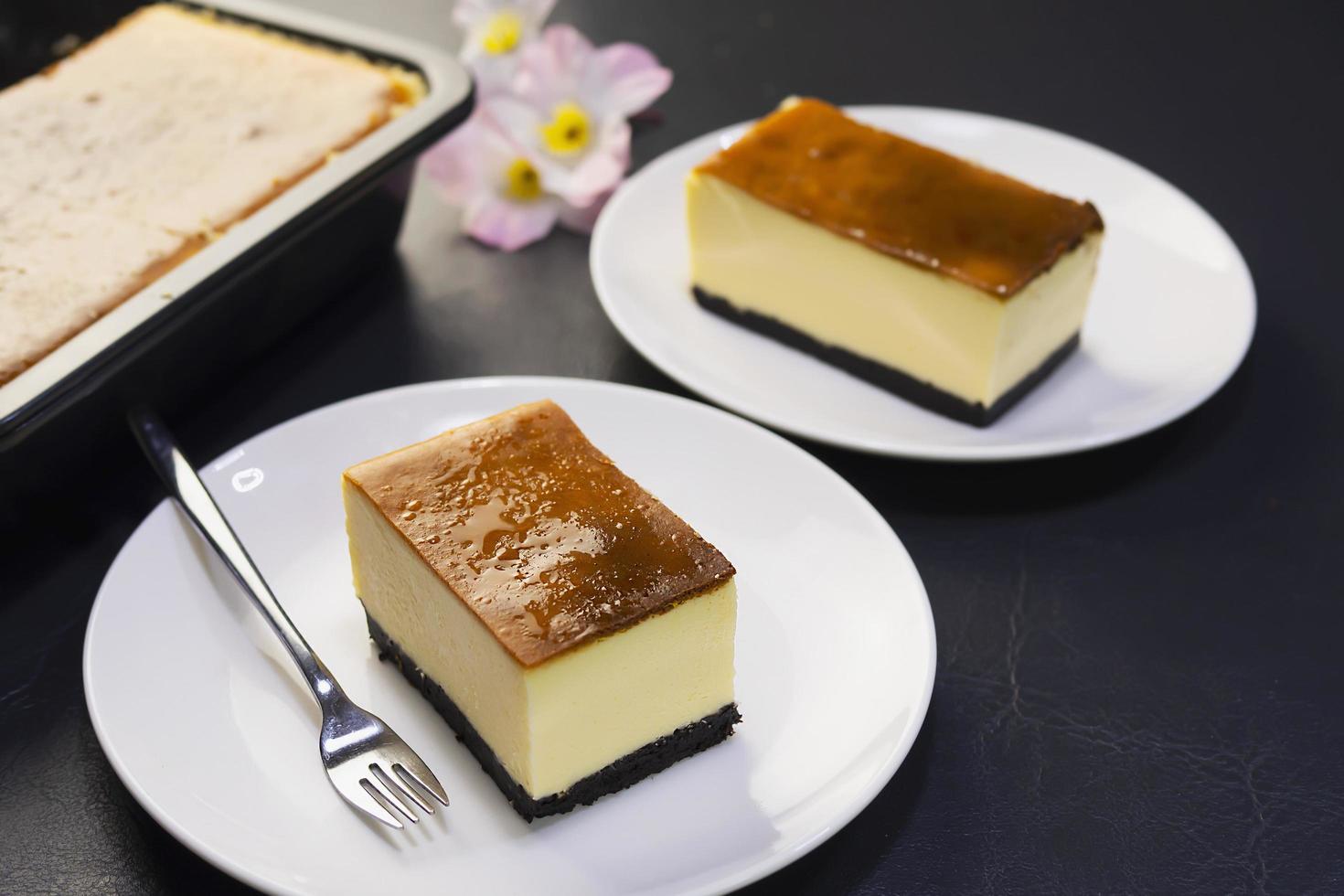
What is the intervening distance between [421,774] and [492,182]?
107 cm

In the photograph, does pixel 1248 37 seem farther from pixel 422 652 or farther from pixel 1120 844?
Answer: pixel 422 652

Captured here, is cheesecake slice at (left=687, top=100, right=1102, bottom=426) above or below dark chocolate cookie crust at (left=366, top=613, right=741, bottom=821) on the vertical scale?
above

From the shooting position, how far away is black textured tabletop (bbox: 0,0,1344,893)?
128 cm

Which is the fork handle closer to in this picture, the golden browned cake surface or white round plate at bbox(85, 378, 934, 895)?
white round plate at bbox(85, 378, 934, 895)

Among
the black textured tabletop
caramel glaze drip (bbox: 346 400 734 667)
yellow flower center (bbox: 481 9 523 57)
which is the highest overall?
yellow flower center (bbox: 481 9 523 57)

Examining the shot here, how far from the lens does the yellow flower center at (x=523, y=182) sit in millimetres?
2088

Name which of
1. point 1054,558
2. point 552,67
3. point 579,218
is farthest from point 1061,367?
point 552,67

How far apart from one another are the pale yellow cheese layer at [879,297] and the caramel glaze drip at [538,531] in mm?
514

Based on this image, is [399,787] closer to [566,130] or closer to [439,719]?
[439,719]

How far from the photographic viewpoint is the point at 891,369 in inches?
70.7

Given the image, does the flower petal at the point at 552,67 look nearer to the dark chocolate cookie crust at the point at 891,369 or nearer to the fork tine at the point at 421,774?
the dark chocolate cookie crust at the point at 891,369

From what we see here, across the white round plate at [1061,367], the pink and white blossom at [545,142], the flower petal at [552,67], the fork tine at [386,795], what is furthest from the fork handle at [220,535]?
the flower petal at [552,67]

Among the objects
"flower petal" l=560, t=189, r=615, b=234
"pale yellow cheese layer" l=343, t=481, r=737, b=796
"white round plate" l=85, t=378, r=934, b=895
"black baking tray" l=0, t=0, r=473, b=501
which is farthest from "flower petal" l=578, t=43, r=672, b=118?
"pale yellow cheese layer" l=343, t=481, r=737, b=796

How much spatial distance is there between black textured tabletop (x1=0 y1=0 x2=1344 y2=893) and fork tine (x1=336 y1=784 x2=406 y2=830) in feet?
0.47
